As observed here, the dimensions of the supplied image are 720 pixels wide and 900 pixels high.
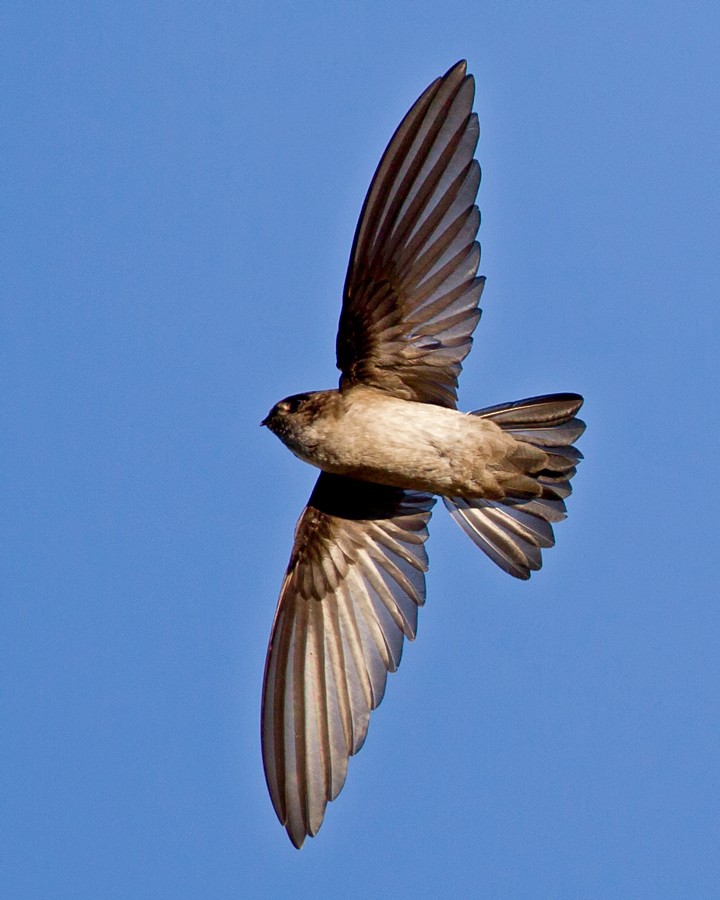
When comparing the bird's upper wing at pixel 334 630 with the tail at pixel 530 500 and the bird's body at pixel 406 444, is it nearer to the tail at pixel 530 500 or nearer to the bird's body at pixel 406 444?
the tail at pixel 530 500

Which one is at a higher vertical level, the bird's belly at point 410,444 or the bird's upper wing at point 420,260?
the bird's upper wing at point 420,260

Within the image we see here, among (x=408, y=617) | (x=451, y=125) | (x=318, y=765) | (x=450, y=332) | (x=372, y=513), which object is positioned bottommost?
(x=318, y=765)

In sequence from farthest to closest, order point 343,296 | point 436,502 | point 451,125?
point 436,502 → point 343,296 → point 451,125

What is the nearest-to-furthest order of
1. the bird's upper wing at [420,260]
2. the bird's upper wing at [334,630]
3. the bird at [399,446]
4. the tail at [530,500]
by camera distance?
the bird's upper wing at [420,260] < the bird at [399,446] < the tail at [530,500] < the bird's upper wing at [334,630]

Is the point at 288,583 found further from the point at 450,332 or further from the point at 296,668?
the point at 450,332

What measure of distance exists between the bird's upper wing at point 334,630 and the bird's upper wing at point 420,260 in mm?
717

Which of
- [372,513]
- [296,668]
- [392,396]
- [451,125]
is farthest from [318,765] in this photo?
[451,125]

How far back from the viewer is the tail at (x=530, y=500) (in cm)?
732

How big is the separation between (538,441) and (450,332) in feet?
2.02

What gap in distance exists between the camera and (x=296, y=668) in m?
7.77

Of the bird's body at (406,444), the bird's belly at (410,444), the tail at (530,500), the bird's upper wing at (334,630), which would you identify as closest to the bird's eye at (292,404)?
the bird's body at (406,444)

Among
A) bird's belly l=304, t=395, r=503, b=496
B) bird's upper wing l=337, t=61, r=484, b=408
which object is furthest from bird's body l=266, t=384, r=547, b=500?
bird's upper wing l=337, t=61, r=484, b=408

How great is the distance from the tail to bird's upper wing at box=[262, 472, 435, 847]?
297 millimetres

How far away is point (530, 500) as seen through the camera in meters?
7.50
